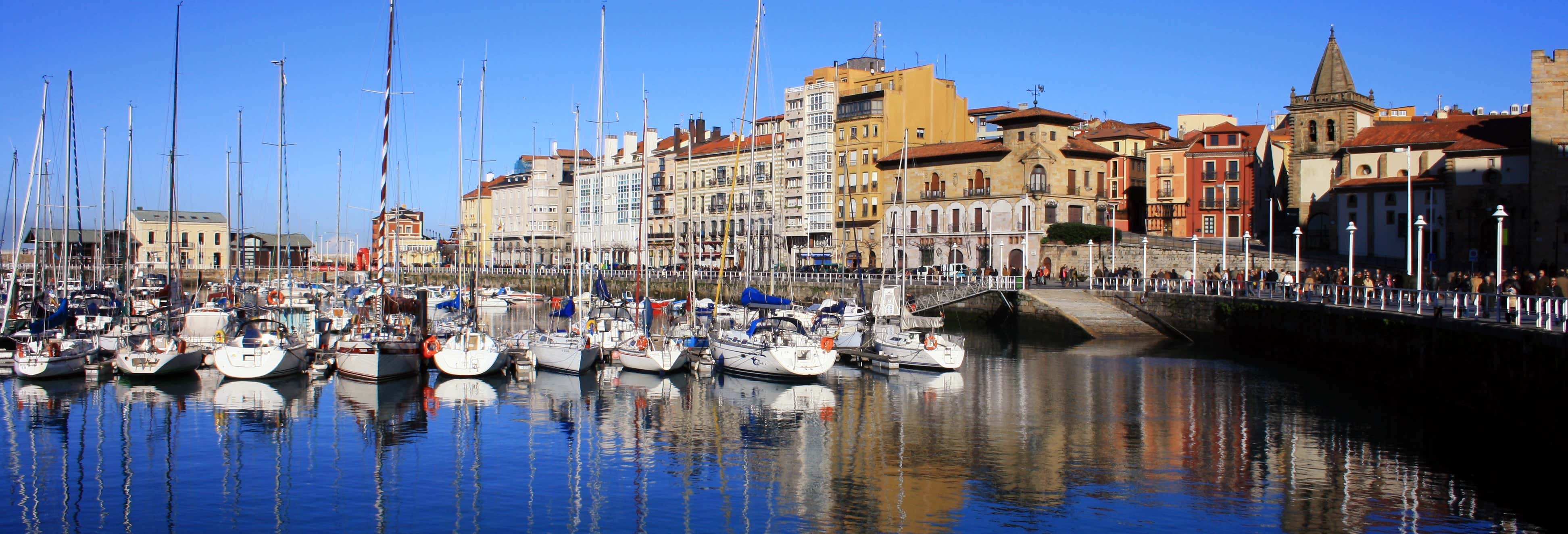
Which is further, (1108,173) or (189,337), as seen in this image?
(1108,173)

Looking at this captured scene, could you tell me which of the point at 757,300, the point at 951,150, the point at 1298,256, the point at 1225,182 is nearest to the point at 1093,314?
the point at 1298,256

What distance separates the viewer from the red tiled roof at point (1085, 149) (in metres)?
83.9

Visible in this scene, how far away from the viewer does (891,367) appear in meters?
44.3

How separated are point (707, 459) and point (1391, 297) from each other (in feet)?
90.5

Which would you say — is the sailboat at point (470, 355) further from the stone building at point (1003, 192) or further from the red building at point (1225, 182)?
the red building at point (1225, 182)

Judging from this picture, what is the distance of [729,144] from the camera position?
351ft

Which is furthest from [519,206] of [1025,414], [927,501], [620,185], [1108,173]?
[927,501]

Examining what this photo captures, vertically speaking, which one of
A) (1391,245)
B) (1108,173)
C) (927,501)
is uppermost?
(1108,173)

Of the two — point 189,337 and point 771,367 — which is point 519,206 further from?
point 771,367

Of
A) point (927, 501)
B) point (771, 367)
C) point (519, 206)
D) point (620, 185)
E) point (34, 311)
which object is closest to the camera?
point (927, 501)

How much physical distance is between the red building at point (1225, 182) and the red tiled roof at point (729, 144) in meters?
33.6

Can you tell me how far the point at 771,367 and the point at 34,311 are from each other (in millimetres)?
33380

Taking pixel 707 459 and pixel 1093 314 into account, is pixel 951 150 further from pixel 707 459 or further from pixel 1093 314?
pixel 707 459

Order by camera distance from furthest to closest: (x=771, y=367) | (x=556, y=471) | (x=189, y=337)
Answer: (x=189, y=337) < (x=771, y=367) < (x=556, y=471)
